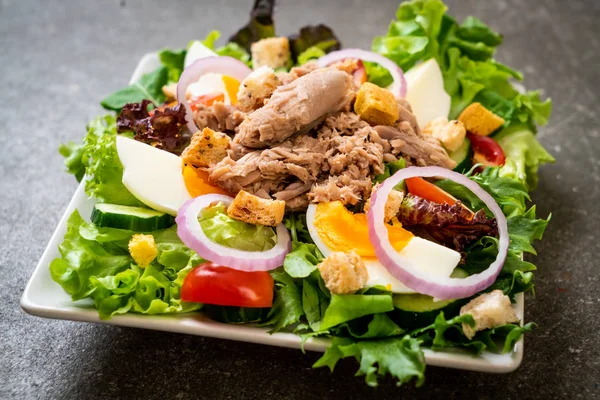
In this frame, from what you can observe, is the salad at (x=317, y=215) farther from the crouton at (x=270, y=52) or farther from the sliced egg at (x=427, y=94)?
the crouton at (x=270, y=52)

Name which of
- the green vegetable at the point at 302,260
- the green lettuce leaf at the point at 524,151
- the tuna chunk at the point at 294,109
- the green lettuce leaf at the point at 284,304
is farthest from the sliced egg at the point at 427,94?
the green lettuce leaf at the point at 284,304

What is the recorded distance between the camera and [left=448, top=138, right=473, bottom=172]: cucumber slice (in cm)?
426

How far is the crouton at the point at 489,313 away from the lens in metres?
3.09

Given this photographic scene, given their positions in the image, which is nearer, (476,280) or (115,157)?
(476,280)

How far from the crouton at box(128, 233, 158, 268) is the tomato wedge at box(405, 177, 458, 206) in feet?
4.87

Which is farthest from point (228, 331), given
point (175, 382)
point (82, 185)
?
point (82, 185)

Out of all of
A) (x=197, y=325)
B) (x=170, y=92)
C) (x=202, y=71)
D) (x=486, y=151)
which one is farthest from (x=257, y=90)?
(x=486, y=151)

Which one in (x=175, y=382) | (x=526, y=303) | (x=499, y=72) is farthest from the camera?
(x=499, y=72)

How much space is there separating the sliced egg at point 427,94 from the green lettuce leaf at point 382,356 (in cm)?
191


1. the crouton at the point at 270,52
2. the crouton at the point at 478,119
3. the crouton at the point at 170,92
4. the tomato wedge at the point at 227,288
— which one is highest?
the crouton at the point at 270,52

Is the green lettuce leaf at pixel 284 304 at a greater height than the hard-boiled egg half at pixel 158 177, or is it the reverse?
the hard-boiled egg half at pixel 158 177

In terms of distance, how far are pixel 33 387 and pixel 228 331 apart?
1142mm

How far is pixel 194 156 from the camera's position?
377cm

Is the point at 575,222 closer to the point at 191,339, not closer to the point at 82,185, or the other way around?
the point at 191,339
